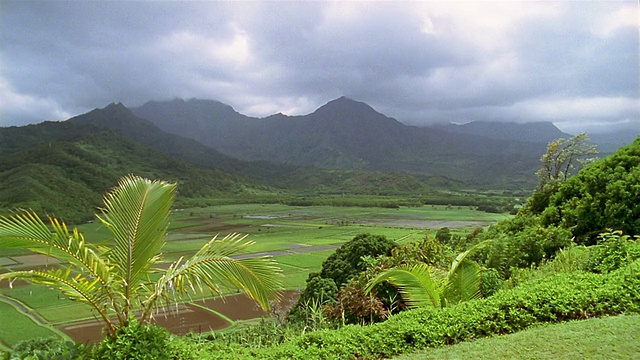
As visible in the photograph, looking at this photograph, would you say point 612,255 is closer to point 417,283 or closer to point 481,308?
point 481,308

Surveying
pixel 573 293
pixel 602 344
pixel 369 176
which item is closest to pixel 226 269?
pixel 602 344

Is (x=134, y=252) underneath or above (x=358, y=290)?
above

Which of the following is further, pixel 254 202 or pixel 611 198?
pixel 254 202

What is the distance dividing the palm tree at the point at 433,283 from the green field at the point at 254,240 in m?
2.72

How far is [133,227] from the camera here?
4504mm

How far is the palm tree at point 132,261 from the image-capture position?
4160mm

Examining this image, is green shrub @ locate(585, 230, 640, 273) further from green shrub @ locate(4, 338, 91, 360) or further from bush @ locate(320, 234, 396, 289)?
green shrub @ locate(4, 338, 91, 360)

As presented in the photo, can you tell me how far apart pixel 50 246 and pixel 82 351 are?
3.48ft

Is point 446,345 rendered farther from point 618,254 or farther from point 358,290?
point 618,254

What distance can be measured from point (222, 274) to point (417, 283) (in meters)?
3.08

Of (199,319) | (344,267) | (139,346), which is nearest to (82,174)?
(199,319)

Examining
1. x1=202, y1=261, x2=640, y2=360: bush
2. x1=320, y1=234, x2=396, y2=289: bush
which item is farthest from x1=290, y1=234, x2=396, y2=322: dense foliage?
x1=202, y1=261, x2=640, y2=360: bush

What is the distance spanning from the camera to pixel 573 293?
569 cm

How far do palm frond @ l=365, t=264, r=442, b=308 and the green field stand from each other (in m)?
2.65
